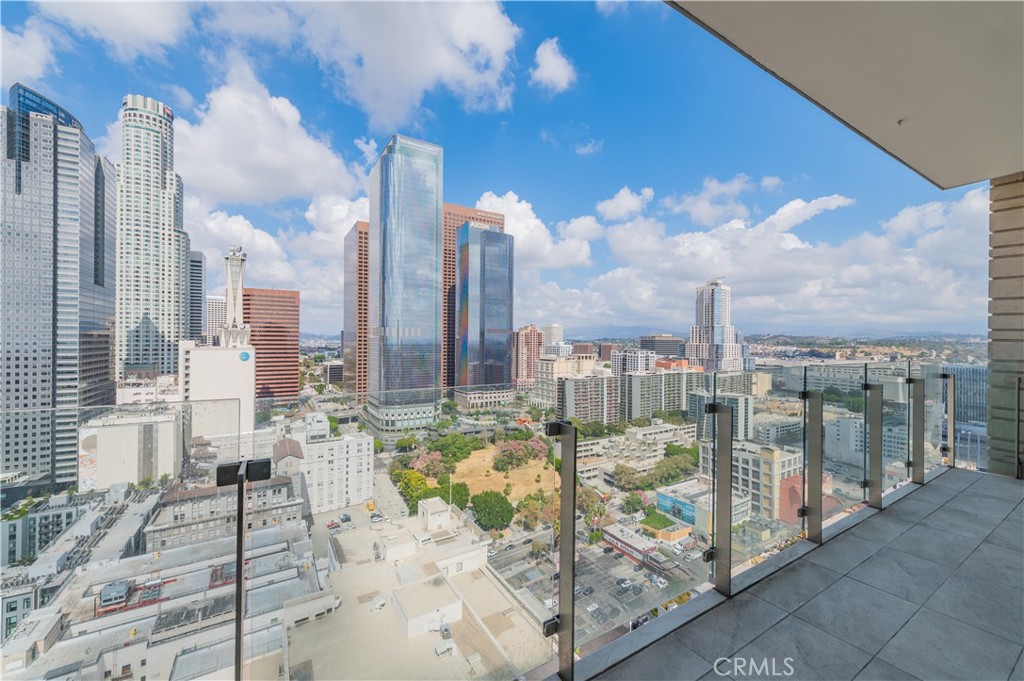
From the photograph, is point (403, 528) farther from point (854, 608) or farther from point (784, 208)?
point (784, 208)

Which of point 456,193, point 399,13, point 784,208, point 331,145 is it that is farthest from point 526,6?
point 784,208

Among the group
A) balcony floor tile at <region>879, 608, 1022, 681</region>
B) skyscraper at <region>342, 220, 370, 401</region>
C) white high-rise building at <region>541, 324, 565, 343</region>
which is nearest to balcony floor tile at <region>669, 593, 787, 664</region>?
balcony floor tile at <region>879, 608, 1022, 681</region>

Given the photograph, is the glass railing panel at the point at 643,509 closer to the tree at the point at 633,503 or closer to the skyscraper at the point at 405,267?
the tree at the point at 633,503

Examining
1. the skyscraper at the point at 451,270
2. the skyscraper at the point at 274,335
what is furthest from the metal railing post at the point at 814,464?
the skyscraper at the point at 451,270

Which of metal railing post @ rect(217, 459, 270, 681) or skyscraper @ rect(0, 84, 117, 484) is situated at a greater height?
skyscraper @ rect(0, 84, 117, 484)

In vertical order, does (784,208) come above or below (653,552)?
above

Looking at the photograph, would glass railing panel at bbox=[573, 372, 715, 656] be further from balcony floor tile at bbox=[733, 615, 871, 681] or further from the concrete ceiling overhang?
the concrete ceiling overhang

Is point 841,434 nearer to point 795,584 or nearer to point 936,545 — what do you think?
point 936,545
